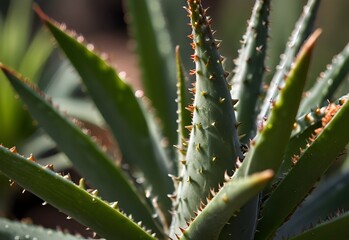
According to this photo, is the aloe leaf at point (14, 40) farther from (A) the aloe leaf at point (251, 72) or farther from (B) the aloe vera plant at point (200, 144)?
(A) the aloe leaf at point (251, 72)

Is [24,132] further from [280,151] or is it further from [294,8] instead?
[280,151]

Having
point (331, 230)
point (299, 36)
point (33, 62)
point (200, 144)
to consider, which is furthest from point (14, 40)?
point (331, 230)

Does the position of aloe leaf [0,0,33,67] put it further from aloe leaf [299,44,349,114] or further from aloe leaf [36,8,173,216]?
aloe leaf [299,44,349,114]

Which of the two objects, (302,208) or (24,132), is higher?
(302,208)

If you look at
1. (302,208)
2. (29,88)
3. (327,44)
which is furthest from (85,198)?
(327,44)

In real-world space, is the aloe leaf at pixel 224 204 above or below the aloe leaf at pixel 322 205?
above

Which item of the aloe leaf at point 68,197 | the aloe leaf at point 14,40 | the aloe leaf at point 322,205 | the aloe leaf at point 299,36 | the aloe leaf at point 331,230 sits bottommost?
the aloe leaf at point 322,205

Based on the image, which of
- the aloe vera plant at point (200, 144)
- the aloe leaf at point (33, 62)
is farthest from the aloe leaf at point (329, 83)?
the aloe leaf at point (33, 62)
